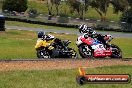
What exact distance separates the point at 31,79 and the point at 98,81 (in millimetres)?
6837

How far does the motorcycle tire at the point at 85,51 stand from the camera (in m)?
19.6

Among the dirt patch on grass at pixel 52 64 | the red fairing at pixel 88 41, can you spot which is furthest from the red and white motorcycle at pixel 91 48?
the dirt patch on grass at pixel 52 64

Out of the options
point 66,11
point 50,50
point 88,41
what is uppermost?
point 88,41

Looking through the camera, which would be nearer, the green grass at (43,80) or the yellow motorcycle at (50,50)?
the green grass at (43,80)

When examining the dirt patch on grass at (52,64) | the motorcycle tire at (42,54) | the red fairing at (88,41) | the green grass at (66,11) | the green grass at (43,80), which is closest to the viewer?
the green grass at (43,80)

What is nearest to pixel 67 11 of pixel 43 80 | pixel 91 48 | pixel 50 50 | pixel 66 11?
pixel 66 11

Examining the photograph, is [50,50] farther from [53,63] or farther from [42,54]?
[53,63]

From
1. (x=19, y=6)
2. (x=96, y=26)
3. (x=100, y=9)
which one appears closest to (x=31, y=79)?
(x=96, y=26)

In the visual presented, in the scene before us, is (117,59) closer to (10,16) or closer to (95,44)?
(95,44)

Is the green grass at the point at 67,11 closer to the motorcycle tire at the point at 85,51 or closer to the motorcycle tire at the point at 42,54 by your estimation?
the motorcycle tire at the point at 85,51

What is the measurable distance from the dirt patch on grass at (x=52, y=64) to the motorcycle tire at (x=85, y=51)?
64.1 inches

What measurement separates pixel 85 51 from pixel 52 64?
3.78 metres

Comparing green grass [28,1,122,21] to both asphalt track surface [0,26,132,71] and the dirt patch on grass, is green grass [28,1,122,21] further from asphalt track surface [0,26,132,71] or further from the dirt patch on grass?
the dirt patch on grass

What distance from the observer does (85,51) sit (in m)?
19.7
